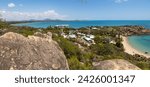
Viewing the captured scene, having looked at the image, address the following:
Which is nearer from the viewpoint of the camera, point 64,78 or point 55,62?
point 64,78

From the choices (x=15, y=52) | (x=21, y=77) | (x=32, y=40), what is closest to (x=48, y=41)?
(x=32, y=40)

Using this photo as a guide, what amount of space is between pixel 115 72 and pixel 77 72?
0.45 m

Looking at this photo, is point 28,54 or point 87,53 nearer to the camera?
point 28,54

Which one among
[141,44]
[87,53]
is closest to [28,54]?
[87,53]

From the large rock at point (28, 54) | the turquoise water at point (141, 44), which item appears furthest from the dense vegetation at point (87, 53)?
the turquoise water at point (141, 44)

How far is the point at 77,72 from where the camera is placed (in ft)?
9.70

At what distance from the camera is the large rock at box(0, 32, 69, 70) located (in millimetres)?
4016

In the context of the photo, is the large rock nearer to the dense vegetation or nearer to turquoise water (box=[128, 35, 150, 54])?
the dense vegetation

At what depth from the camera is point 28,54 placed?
4109mm

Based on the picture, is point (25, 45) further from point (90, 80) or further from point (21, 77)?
point (90, 80)

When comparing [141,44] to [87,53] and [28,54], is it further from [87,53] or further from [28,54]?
[28,54]

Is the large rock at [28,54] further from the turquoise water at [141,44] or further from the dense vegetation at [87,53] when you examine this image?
the turquoise water at [141,44]

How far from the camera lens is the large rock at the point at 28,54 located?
158 inches

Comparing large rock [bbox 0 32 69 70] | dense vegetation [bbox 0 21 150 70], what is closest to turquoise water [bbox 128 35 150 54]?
dense vegetation [bbox 0 21 150 70]
